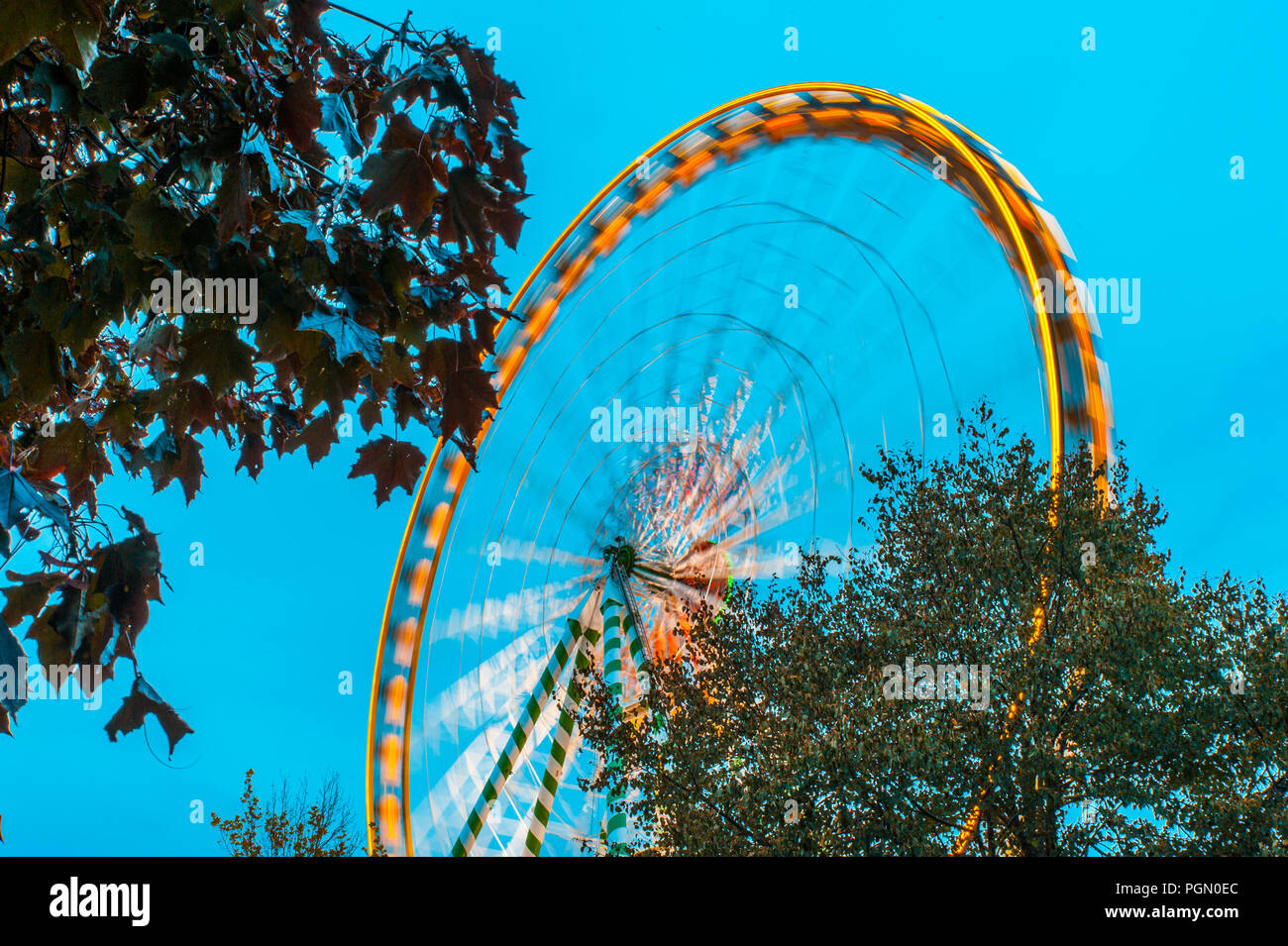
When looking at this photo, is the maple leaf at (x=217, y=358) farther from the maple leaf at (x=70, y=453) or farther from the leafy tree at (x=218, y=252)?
the maple leaf at (x=70, y=453)

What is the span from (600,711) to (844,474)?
156 inches

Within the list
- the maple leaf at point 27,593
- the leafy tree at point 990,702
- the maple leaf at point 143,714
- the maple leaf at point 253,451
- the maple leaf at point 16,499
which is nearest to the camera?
the maple leaf at point 16,499

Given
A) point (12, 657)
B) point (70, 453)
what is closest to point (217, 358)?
point (70, 453)

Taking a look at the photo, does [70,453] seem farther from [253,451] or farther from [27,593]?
[253,451]

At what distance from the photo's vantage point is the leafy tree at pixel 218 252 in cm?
225

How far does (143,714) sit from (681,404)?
33.2 feet

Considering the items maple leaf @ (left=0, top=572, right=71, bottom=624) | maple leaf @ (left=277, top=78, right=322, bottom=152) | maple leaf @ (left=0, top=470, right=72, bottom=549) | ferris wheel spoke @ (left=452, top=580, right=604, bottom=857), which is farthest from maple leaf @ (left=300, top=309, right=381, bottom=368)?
ferris wheel spoke @ (left=452, top=580, right=604, bottom=857)

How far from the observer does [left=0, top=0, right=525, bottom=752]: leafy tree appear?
2254 mm

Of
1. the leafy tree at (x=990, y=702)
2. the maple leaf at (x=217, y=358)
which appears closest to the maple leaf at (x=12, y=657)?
the maple leaf at (x=217, y=358)

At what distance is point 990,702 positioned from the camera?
759 centimetres

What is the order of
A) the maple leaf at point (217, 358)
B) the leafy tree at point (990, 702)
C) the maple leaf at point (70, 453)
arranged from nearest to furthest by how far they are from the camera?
the maple leaf at point (217, 358) → the maple leaf at point (70, 453) → the leafy tree at point (990, 702)

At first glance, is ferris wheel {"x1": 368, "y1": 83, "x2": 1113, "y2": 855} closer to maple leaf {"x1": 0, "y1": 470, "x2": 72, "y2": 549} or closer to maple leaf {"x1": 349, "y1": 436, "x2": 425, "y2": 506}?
maple leaf {"x1": 349, "y1": 436, "x2": 425, "y2": 506}

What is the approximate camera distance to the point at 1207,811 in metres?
6.57

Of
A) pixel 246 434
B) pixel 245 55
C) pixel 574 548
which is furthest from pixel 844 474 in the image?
pixel 245 55
